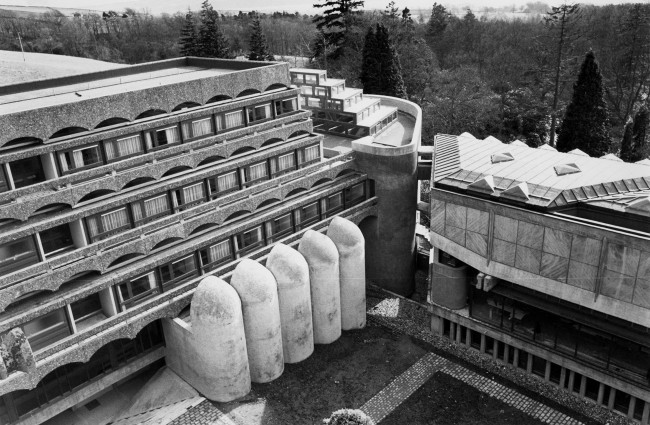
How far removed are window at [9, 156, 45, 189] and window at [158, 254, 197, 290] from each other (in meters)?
7.75

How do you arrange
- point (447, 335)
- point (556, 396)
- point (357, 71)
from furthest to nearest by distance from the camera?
point (357, 71) < point (447, 335) < point (556, 396)

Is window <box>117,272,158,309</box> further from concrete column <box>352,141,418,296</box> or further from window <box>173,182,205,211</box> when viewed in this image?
concrete column <box>352,141,418,296</box>

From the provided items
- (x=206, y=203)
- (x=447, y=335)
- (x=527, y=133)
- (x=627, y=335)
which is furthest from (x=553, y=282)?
(x=527, y=133)

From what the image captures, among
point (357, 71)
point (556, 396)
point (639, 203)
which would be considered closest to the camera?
point (639, 203)

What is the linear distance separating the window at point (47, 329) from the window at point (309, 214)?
51.9 feet

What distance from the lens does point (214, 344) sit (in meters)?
28.7

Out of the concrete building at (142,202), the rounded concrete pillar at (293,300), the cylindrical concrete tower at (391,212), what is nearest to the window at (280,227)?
the concrete building at (142,202)

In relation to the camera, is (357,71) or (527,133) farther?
(357,71)

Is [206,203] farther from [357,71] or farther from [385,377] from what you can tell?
[357,71]

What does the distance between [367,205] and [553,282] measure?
14.4 metres

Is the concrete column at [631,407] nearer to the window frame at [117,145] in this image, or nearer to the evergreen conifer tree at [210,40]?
the window frame at [117,145]

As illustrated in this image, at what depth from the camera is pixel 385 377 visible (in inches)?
1267

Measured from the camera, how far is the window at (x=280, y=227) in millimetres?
34709

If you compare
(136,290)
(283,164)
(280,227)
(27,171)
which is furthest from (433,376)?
(27,171)
